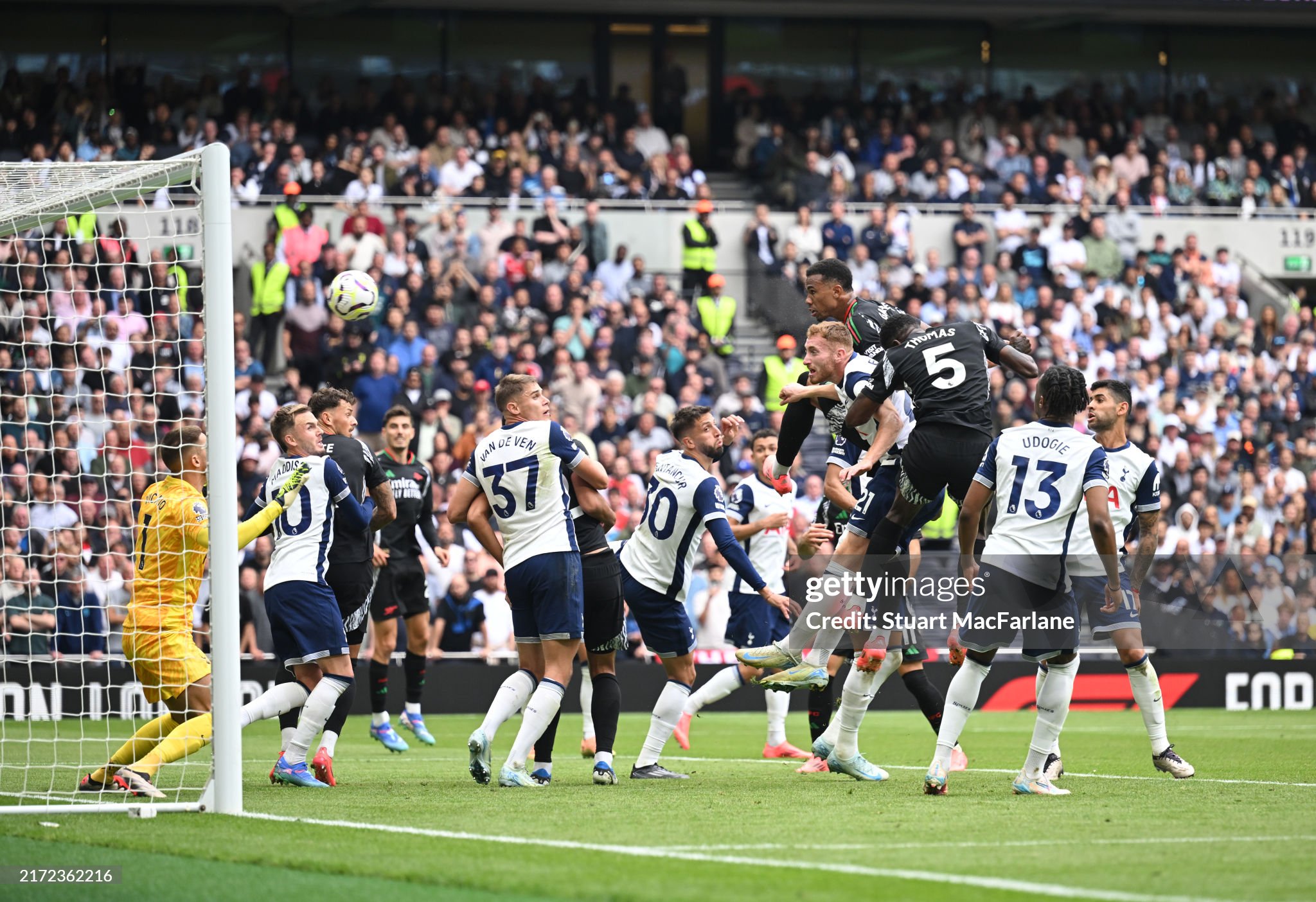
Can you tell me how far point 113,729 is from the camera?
15812 millimetres

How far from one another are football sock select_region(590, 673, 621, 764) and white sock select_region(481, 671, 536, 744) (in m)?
0.43

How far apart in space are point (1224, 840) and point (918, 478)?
353 cm

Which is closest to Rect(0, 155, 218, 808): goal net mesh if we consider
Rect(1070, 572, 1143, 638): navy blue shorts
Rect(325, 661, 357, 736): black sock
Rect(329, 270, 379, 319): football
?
Rect(325, 661, 357, 736): black sock

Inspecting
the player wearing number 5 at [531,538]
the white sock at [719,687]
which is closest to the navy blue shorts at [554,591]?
the player wearing number 5 at [531,538]

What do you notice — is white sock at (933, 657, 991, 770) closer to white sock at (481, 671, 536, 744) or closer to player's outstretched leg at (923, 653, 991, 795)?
player's outstretched leg at (923, 653, 991, 795)

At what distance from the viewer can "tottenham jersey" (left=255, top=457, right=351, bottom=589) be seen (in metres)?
10.2

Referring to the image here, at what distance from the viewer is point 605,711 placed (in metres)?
10.5

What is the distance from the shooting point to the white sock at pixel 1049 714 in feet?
30.8

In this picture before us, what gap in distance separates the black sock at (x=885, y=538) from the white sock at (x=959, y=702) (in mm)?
1482

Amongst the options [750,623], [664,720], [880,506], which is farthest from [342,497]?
[750,623]

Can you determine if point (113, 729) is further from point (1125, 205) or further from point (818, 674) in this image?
point (1125, 205)

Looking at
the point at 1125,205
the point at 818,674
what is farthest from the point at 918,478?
the point at 1125,205

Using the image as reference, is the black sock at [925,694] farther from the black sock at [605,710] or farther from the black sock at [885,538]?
the black sock at [605,710]

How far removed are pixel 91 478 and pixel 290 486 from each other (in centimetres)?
661
